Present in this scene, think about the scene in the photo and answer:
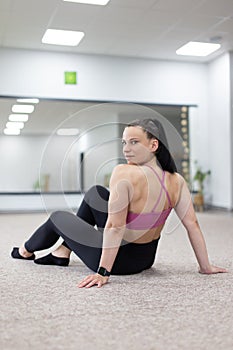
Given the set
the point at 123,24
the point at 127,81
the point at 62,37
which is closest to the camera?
the point at 123,24

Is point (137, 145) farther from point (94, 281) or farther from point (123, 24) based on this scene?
point (123, 24)

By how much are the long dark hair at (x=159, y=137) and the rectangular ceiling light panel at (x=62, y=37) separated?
13.7 ft

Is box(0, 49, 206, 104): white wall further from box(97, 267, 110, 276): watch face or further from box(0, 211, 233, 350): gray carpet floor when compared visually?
box(97, 267, 110, 276): watch face

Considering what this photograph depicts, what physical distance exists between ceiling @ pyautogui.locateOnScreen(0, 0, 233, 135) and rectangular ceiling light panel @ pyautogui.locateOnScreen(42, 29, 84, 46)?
9 centimetres

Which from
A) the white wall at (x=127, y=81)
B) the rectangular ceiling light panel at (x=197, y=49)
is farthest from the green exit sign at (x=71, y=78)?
the rectangular ceiling light panel at (x=197, y=49)

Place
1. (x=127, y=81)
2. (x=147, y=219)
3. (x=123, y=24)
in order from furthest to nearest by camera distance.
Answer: (x=127, y=81), (x=123, y=24), (x=147, y=219)

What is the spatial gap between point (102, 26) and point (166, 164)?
3956 mm

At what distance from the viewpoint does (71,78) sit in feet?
23.7

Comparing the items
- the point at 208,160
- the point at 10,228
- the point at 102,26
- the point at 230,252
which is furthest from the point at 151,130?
the point at 208,160

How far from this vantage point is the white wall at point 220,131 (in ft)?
23.9

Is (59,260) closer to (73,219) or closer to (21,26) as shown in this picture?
(73,219)

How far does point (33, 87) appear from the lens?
705 centimetres

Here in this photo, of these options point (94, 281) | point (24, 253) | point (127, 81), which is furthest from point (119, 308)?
point (127, 81)

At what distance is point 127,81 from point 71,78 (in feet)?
2.88
